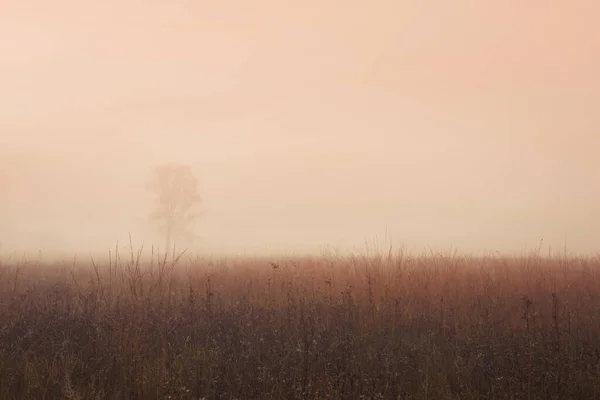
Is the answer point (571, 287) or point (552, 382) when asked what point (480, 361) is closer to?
point (552, 382)

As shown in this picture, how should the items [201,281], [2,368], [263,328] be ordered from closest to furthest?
[2,368] → [263,328] → [201,281]

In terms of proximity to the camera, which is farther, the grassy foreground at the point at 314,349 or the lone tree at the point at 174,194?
the lone tree at the point at 174,194

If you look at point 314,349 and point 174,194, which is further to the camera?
point 174,194

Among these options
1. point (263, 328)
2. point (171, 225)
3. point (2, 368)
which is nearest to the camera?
point (2, 368)

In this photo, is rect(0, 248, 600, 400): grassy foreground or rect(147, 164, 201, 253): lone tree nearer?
rect(0, 248, 600, 400): grassy foreground

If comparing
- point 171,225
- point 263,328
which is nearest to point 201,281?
point 263,328

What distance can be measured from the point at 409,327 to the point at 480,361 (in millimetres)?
1494

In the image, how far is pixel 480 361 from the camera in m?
3.76

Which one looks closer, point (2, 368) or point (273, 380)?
point (273, 380)

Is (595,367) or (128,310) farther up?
(128,310)

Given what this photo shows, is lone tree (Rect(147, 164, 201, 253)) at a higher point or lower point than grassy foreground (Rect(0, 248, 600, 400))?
higher

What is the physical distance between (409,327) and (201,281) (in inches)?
226

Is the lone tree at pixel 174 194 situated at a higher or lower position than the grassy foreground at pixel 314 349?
higher

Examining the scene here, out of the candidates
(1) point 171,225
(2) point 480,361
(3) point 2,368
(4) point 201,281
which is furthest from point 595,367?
(1) point 171,225
